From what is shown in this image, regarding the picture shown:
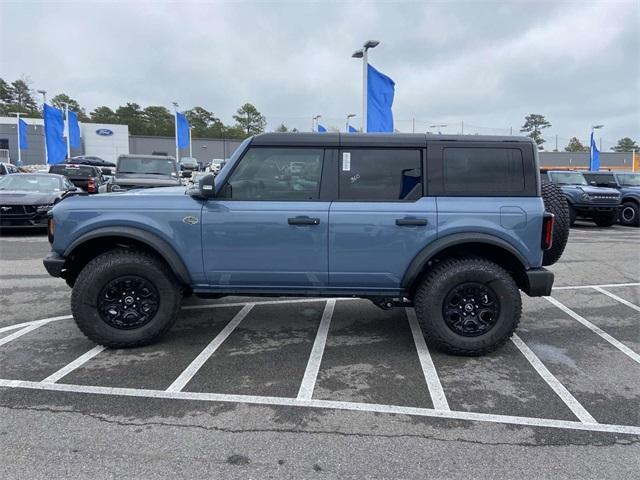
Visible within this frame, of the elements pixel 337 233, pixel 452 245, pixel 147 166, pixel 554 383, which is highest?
pixel 147 166

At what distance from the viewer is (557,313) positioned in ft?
18.7

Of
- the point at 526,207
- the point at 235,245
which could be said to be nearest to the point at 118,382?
the point at 235,245

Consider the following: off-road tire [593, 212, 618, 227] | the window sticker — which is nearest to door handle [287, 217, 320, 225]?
the window sticker

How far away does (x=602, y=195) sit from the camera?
46.6 ft

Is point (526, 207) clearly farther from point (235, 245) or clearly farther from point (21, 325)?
point (21, 325)

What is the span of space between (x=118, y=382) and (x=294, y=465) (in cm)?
173

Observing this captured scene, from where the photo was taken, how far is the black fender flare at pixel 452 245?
13.4 feet

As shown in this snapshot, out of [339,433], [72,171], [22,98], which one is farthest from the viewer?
[22,98]

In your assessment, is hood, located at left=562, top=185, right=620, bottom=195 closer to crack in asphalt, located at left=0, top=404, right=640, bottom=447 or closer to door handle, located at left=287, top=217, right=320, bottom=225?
door handle, located at left=287, top=217, right=320, bottom=225

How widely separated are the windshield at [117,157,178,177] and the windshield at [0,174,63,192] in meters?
1.89

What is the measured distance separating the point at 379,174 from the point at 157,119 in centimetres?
9393

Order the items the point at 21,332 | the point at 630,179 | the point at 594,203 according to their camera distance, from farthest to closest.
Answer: the point at 630,179, the point at 594,203, the point at 21,332

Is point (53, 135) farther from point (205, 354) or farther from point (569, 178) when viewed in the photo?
point (205, 354)

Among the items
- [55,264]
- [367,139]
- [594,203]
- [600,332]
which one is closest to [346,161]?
[367,139]
